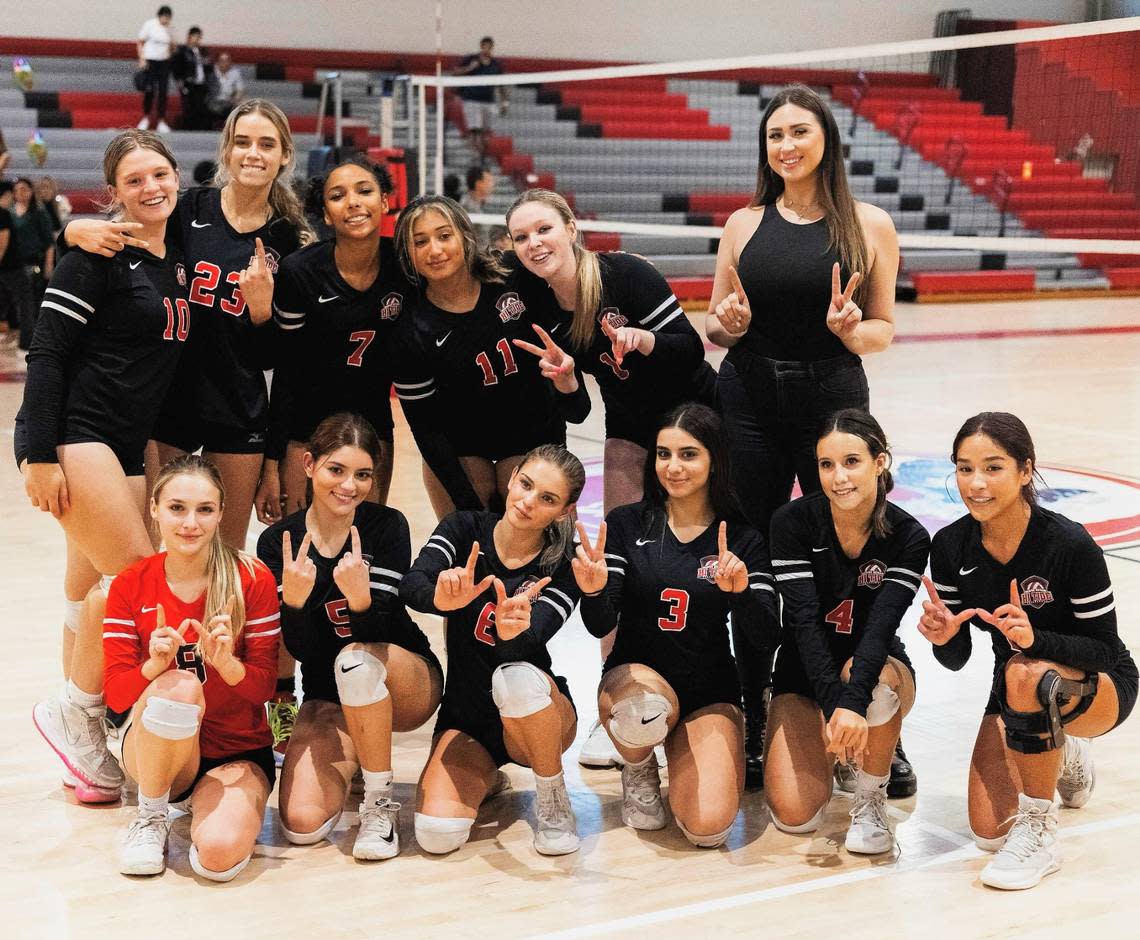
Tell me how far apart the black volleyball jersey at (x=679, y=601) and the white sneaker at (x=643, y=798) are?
0.25 meters

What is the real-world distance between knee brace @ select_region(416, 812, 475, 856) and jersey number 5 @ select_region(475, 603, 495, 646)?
1.57ft

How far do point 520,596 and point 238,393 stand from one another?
122cm

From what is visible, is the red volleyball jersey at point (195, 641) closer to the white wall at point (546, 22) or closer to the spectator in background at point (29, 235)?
the spectator in background at point (29, 235)

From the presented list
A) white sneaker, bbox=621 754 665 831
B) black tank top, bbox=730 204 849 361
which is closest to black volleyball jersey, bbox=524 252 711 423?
black tank top, bbox=730 204 849 361

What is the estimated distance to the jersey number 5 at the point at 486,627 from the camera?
3801 mm

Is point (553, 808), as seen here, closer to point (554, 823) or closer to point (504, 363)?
point (554, 823)

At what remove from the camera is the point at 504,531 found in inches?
153

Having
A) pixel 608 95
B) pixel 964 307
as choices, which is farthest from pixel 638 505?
pixel 608 95

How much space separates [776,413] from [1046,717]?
111cm

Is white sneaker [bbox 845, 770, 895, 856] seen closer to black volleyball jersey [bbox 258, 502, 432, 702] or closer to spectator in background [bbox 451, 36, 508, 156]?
black volleyball jersey [bbox 258, 502, 432, 702]

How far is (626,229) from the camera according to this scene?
1005 cm

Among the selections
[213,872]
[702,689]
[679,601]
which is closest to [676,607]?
[679,601]

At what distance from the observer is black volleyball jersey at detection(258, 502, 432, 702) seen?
12.6ft

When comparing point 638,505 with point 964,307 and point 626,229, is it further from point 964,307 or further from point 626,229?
point 964,307
